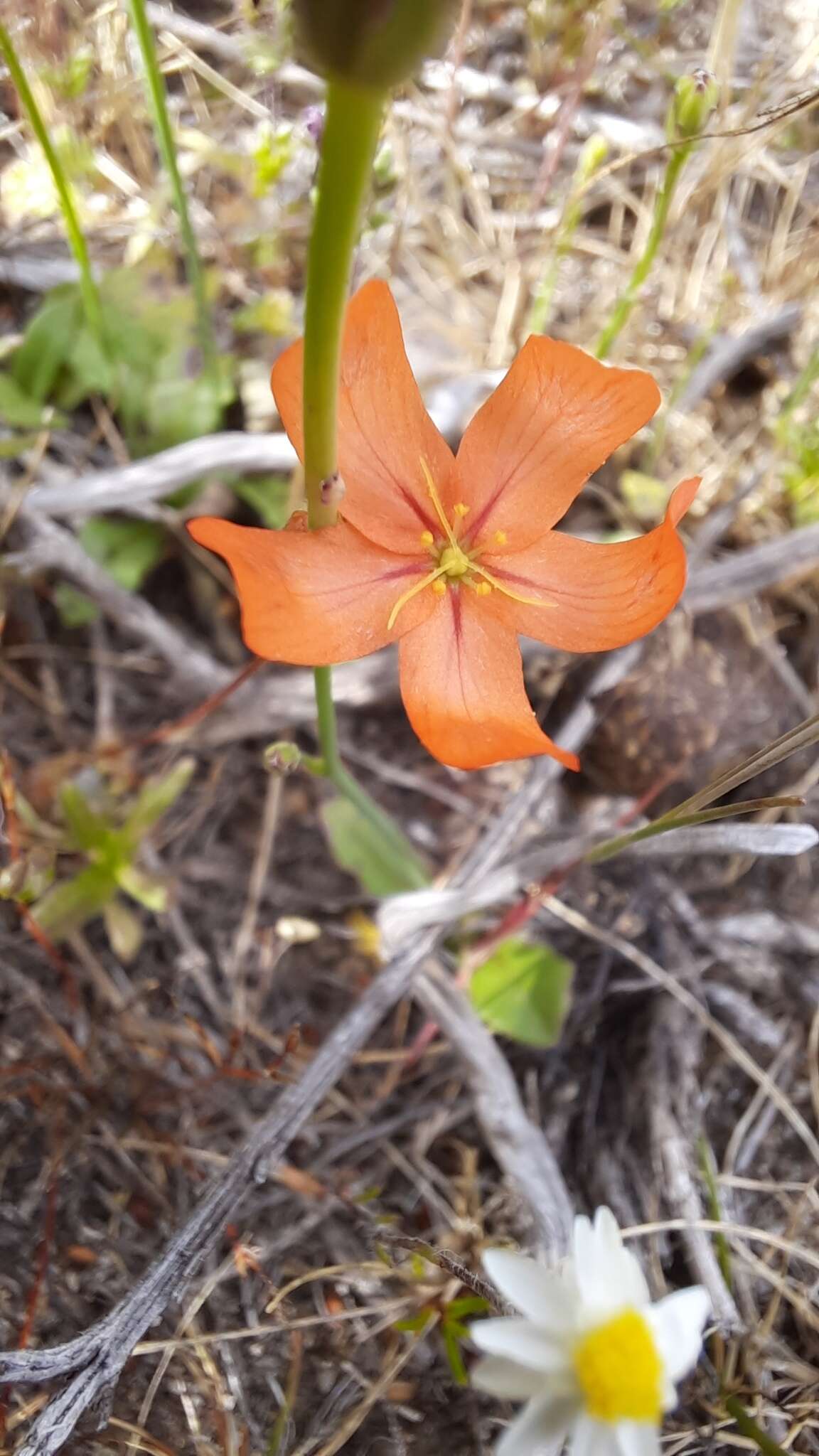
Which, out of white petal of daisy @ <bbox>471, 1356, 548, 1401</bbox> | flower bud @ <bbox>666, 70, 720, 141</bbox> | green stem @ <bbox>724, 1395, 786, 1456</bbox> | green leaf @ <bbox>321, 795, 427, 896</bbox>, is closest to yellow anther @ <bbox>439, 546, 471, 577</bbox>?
green leaf @ <bbox>321, 795, 427, 896</bbox>

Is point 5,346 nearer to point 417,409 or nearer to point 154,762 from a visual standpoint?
point 154,762

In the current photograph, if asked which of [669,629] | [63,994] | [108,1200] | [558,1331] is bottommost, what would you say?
[108,1200]

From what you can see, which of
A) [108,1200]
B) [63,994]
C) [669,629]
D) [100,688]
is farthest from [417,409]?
[108,1200]

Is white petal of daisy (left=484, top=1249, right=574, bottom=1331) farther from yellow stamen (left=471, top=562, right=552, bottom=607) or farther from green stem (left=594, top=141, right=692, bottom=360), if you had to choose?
green stem (left=594, top=141, right=692, bottom=360)

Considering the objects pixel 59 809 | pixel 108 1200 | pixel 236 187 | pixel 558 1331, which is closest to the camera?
pixel 558 1331

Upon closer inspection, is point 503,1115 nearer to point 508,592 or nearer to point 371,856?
point 371,856

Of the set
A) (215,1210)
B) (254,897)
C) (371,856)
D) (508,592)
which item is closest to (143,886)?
(254,897)
